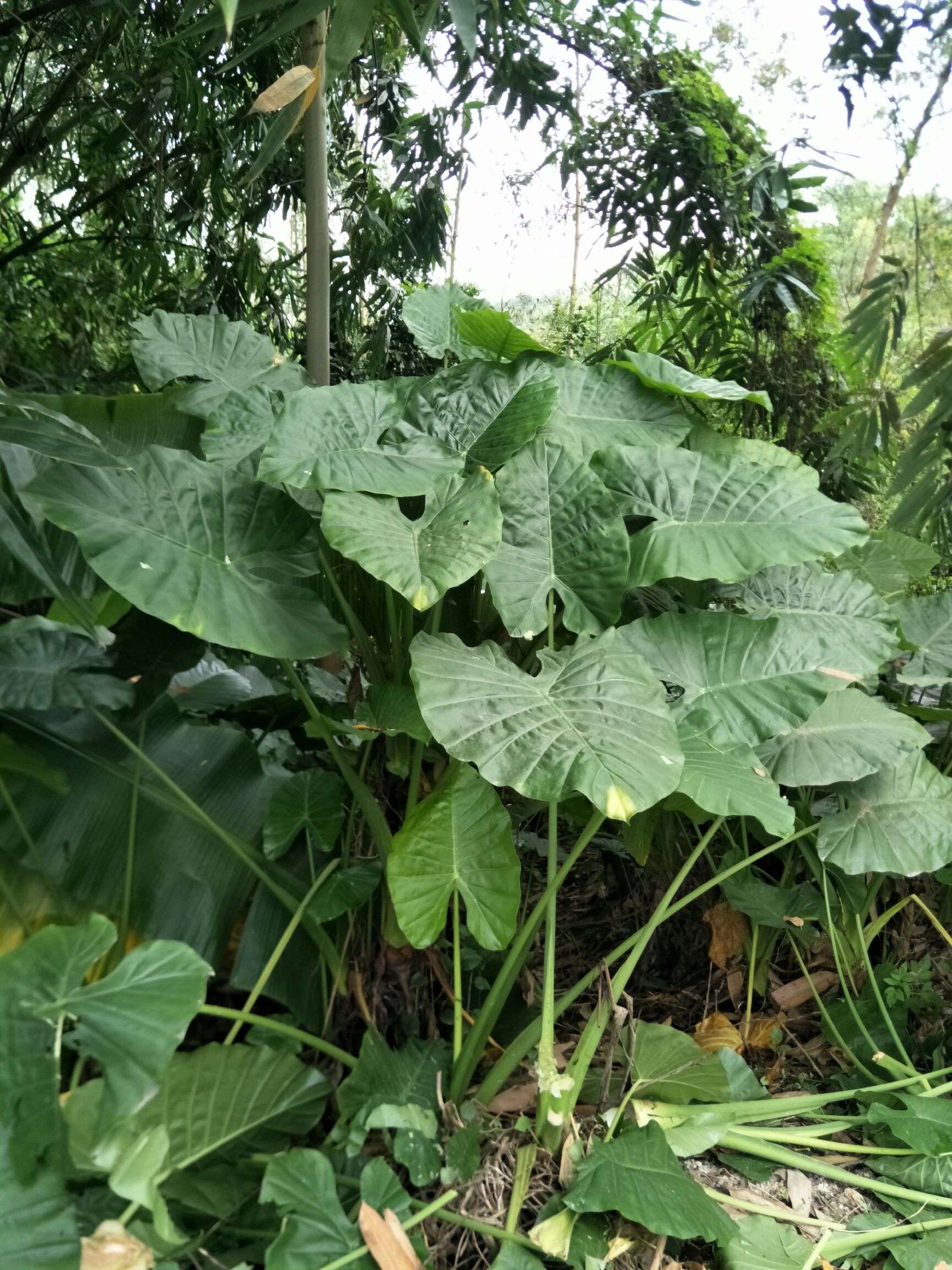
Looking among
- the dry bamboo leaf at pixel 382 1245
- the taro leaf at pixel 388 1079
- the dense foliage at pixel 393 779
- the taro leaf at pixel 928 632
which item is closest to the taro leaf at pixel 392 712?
the dense foliage at pixel 393 779

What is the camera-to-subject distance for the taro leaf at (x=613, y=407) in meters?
1.28

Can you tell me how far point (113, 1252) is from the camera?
0.63m

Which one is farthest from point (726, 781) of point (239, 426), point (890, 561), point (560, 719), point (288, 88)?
point (288, 88)

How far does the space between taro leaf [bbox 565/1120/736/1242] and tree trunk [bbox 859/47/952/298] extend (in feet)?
4.09

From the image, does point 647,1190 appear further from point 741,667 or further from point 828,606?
point 828,606

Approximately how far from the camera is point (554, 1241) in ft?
2.72

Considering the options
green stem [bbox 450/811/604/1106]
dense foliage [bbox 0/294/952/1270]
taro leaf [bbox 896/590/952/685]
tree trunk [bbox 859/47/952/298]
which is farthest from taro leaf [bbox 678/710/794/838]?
tree trunk [bbox 859/47/952/298]

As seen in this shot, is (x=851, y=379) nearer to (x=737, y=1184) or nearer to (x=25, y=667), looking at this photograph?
(x=737, y=1184)

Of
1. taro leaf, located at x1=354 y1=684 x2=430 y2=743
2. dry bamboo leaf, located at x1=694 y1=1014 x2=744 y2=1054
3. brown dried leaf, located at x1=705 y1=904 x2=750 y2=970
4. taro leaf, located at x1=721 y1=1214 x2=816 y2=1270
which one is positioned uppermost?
taro leaf, located at x1=354 y1=684 x2=430 y2=743

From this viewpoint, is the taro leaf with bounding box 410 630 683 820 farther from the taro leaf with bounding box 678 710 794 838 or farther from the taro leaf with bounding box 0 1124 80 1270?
the taro leaf with bounding box 0 1124 80 1270

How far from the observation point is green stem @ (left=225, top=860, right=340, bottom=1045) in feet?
3.13

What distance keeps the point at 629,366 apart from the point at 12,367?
1522 millimetres

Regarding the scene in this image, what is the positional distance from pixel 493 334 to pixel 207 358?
0.46m

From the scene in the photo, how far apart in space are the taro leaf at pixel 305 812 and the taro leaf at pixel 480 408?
0.45 meters
